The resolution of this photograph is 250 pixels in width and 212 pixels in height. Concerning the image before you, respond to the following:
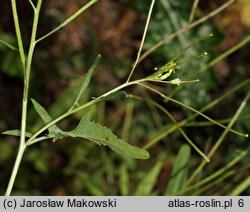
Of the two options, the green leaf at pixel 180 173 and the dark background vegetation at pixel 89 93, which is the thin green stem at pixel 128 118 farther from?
the green leaf at pixel 180 173

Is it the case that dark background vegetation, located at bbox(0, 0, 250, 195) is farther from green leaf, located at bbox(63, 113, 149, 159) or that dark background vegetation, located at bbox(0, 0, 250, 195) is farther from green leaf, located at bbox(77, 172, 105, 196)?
green leaf, located at bbox(63, 113, 149, 159)

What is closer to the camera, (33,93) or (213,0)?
(33,93)

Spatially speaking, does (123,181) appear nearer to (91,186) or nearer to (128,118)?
(91,186)

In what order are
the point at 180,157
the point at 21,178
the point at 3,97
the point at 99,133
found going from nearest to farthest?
the point at 99,133 < the point at 180,157 < the point at 21,178 < the point at 3,97

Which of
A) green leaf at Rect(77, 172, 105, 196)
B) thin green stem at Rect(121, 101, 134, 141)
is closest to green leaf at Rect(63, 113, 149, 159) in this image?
green leaf at Rect(77, 172, 105, 196)

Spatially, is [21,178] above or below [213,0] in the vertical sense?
below
